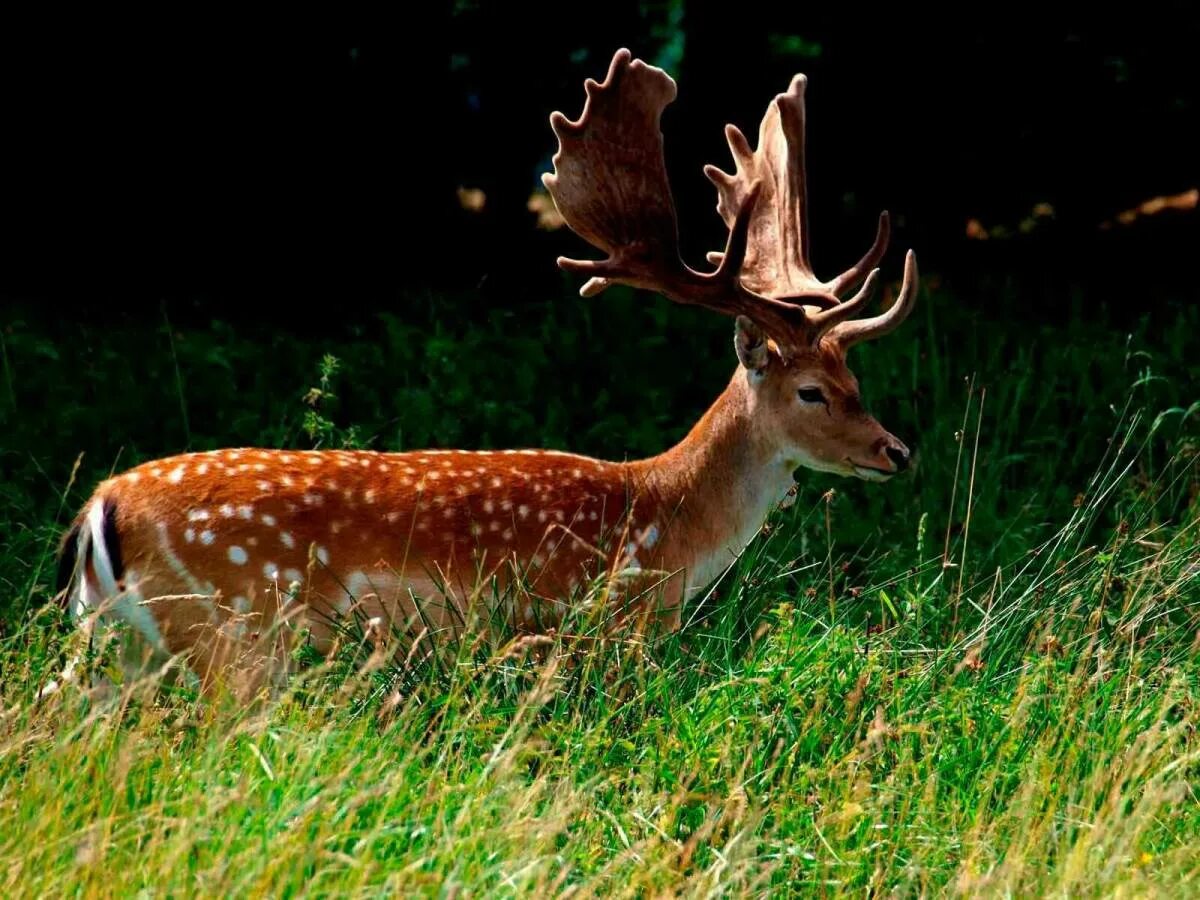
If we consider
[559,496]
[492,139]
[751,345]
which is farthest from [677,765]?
[492,139]

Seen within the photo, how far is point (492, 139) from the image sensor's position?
943 cm

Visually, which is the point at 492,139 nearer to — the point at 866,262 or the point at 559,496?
the point at 866,262

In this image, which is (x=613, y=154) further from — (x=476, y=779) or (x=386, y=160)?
(x=386, y=160)

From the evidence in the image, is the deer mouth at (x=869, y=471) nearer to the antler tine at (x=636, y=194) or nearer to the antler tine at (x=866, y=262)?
the antler tine at (x=636, y=194)

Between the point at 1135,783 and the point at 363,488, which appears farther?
the point at 363,488

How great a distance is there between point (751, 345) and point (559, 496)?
790 millimetres

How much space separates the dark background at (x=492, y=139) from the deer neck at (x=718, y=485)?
3.04 m

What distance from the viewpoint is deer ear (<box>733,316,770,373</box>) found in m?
6.16

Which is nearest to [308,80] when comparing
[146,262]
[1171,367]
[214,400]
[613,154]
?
[146,262]

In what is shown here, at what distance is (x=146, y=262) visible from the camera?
9445mm

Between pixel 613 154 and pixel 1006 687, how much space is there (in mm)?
2113

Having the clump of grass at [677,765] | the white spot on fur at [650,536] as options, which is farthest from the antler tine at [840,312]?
the clump of grass at [677,765]

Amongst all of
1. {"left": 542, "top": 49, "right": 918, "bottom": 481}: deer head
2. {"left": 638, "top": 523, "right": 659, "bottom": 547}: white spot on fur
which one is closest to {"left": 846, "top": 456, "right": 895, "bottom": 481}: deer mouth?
{"left": 542, "top": 49, "right": 918, "bottom": 481}: deer head

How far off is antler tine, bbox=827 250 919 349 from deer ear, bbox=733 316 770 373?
9.9 inches
